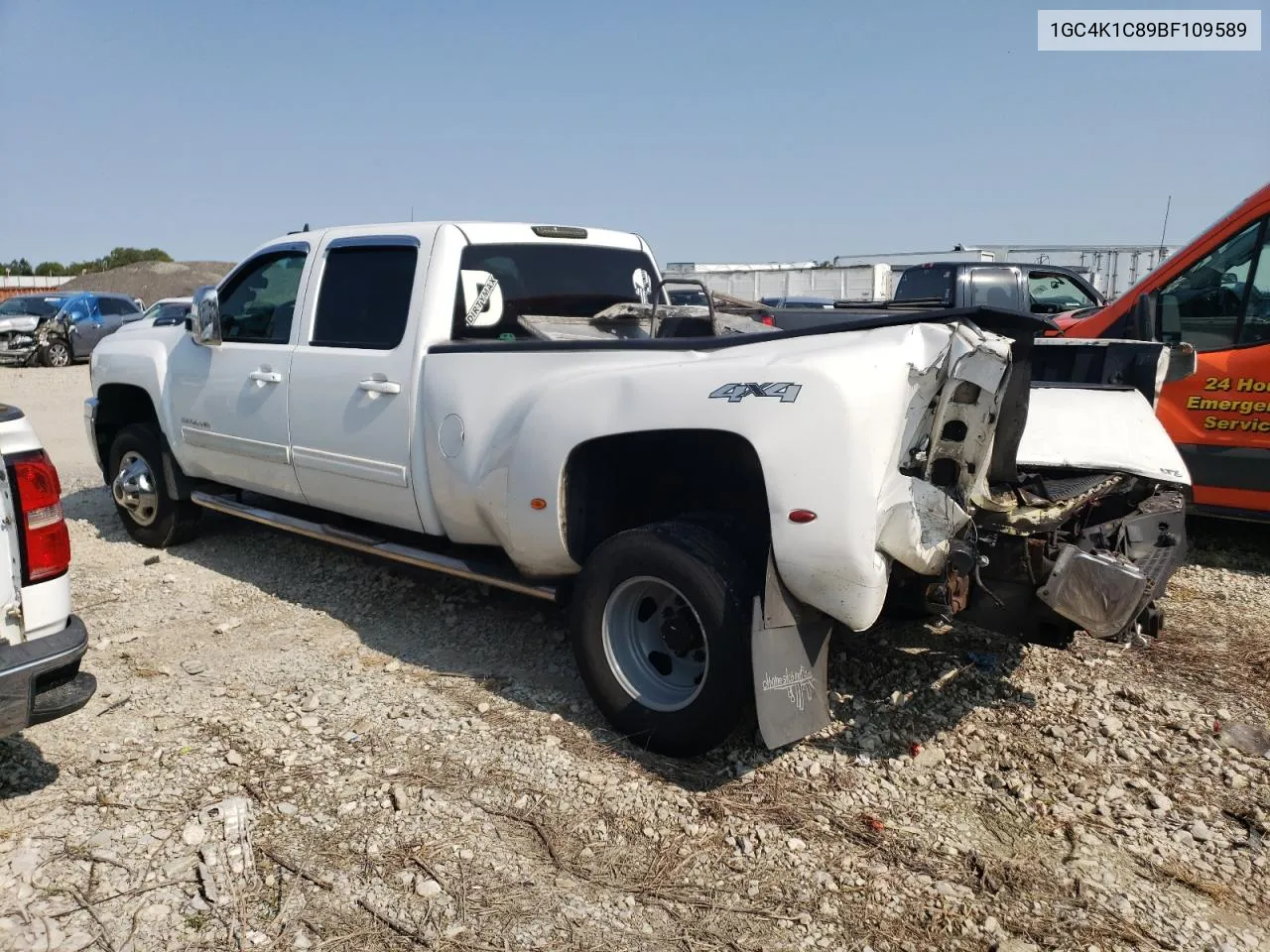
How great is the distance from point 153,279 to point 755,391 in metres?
48.8

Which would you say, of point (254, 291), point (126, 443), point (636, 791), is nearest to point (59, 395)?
point (126, 443)

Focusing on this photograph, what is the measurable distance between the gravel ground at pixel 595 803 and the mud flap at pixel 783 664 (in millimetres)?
306

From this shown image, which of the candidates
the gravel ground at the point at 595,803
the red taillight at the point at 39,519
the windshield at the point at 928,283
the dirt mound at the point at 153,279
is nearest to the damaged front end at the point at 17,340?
the windshield at the point at 928,283

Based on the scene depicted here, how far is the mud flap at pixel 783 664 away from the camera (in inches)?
125

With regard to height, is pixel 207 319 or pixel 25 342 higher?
pixel 207 319

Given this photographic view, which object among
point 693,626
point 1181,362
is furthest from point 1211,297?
point 693,626

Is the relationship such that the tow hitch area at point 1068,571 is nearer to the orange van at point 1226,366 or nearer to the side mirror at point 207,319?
the orange van at point 1226,366

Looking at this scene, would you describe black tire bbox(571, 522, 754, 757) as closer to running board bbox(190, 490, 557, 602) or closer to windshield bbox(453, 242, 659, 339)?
running board bbox(190, 490, 557, 602)

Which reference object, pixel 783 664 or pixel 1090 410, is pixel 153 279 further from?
pixel 783 664

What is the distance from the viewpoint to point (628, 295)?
537 centimetres

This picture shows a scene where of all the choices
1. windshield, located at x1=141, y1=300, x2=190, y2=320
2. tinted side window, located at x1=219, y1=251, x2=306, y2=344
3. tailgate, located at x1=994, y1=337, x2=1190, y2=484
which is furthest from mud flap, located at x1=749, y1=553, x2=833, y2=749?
windshield, located at x1=141, y1=300, x2=190, y2=320

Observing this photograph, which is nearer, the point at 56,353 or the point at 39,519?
the point at 39,519

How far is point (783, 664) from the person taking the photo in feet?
10.6

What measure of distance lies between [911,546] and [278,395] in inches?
136
